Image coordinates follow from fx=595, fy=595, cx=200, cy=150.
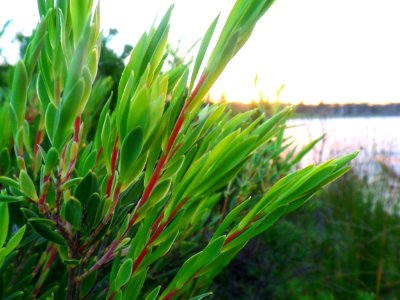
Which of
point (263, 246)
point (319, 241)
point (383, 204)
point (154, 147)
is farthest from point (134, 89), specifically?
point (383, 204)

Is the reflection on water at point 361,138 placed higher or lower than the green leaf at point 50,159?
lower

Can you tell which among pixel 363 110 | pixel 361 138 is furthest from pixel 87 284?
pixel 363 110

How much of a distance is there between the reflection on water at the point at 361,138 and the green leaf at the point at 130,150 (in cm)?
597

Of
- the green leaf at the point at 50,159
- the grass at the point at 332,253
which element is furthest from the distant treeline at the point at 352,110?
the green leaf at the point at 50,159

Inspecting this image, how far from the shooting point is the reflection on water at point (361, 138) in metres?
7.04

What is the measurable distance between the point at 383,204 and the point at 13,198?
5534 mm

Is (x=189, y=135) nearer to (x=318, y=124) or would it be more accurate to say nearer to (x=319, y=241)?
(x=319, y=241)

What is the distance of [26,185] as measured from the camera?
2.15 ft

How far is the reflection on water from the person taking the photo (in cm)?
704

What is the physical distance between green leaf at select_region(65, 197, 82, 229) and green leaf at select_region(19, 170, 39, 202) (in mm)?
44

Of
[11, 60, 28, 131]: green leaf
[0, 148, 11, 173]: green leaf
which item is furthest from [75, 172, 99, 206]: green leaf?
[0, 148, 11, 173]: green leaf

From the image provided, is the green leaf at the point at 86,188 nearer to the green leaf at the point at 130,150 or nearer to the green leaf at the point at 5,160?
the green leaf at the point at 130,150

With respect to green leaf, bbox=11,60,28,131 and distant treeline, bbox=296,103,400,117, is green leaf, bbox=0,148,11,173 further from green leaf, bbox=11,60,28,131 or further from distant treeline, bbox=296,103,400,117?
distant treeline, bbox=296,103,400,117

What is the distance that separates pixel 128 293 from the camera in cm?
71
